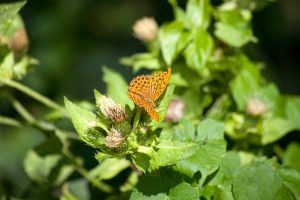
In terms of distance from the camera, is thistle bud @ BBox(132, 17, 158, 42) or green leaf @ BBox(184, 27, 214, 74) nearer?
green leaf @ BBox(184, 27, 214, 74)

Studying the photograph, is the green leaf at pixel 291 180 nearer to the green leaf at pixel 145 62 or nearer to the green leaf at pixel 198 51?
the green leaf at pixel 198 51

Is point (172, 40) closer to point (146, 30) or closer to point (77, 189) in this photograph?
point (146, 30)

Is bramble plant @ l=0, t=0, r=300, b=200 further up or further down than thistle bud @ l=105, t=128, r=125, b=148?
further down

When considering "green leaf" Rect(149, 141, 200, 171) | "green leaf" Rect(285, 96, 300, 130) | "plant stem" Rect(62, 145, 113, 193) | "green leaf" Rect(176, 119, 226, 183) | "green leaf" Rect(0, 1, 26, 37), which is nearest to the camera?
"green leaf" Rect(149, 141, 200, 171)

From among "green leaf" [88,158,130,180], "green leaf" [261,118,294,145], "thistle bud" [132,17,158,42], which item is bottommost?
"green leaf" [261,118,294,145]

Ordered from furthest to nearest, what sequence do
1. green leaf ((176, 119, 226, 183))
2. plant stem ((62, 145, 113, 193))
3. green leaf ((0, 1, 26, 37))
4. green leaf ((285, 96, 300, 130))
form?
1. green leaf ((285, 96, 300, 130))
2. plant stem ((62, 145, 113, 193))
3. green leaf ((0, 1, 26, 37))
4. green leaf ((176, 119, 226, 183))

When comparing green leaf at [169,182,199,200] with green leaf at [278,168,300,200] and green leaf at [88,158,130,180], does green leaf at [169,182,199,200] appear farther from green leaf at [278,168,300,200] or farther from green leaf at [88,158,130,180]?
green leaf at [88,158,130,180]

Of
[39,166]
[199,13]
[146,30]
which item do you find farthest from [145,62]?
[39,166]

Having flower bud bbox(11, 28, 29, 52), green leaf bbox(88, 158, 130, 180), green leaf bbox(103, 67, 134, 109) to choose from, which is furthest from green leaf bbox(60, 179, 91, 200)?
flower bud bbox(11, 28, 29, 52)
